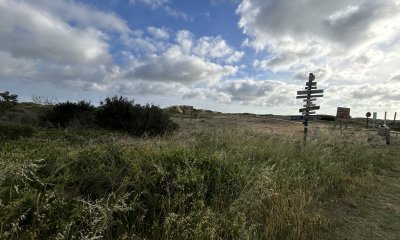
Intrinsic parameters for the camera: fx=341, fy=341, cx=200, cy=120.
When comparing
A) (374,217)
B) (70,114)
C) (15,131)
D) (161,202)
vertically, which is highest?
(70,114)

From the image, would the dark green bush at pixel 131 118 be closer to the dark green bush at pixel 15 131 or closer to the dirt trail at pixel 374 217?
the dark green bush at pixel 15 131

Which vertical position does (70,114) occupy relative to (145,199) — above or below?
above

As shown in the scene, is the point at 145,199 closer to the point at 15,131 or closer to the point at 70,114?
the point at 15,131

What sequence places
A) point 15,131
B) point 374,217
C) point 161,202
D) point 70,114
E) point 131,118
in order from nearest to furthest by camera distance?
point 161,202 < point 374,217 < point 15,131 < point 131,118 < point 70,114

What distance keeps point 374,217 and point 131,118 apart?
10.7 meters

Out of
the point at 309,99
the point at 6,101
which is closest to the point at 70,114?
the point at 6,101

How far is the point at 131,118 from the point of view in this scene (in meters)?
14.8

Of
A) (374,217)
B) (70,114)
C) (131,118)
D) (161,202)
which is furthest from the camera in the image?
(70,114)

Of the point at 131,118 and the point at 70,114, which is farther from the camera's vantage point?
the point at 70,114

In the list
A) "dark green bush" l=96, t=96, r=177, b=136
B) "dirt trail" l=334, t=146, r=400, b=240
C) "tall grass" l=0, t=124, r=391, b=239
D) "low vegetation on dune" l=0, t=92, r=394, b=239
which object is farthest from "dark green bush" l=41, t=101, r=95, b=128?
"dirt trail" l=334, t=146, r=400, b=240

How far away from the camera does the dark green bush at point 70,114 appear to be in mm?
15012

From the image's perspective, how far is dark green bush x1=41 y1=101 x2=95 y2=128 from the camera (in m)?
15.0

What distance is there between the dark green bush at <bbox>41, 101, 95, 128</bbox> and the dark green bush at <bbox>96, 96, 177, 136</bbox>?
59cm

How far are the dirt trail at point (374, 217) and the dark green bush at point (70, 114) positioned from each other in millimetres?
11196
